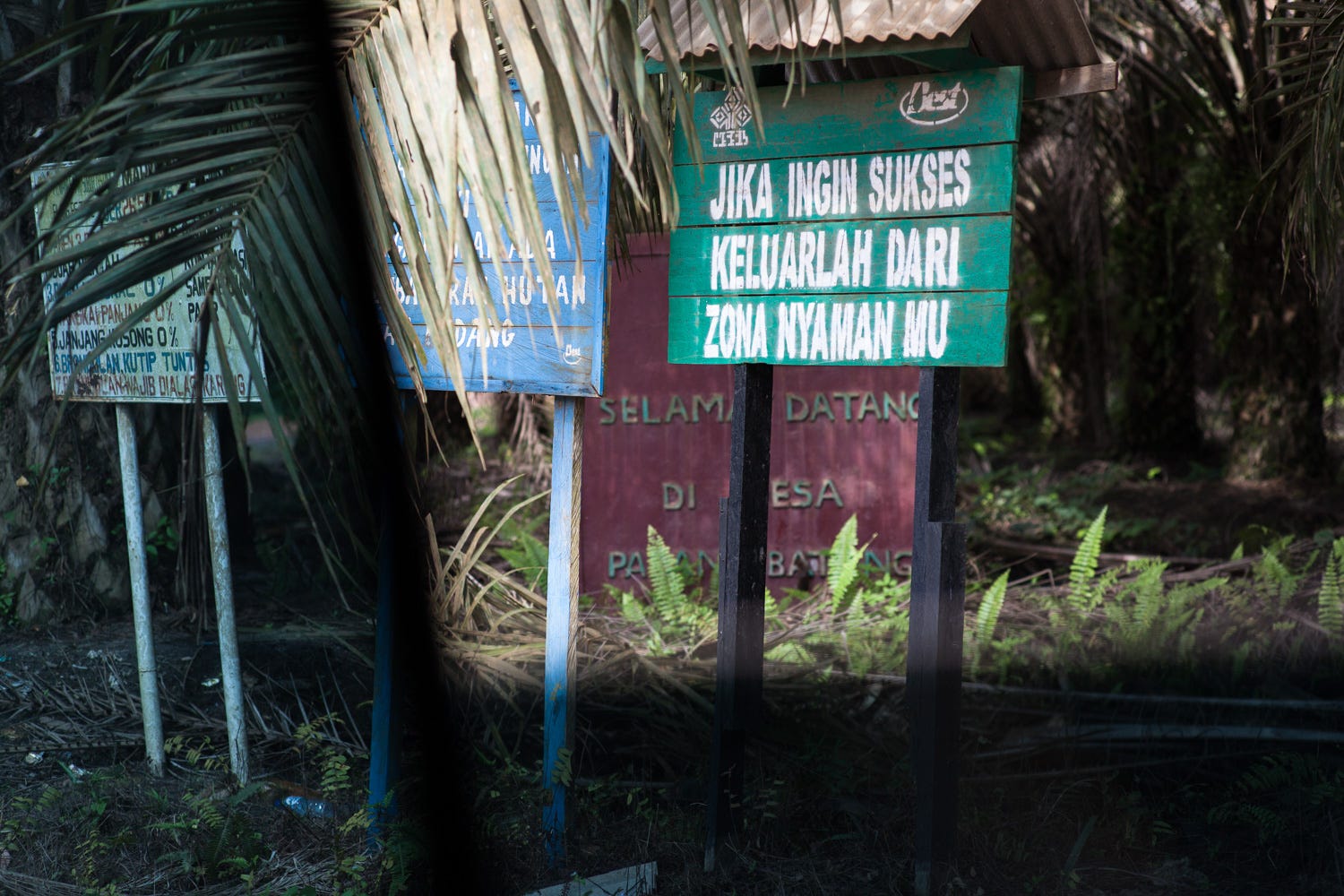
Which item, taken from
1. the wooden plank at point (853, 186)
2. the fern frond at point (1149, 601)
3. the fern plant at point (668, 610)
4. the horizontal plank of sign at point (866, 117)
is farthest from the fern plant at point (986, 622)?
the horizontal plank of sign at point (866, 117)

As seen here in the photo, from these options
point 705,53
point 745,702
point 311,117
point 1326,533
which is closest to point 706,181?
point 705,53

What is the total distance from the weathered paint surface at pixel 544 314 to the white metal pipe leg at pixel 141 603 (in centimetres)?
126

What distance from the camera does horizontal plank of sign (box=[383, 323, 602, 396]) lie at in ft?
10.4

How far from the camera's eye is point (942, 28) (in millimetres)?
2760

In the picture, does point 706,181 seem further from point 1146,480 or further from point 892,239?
point 1146,480

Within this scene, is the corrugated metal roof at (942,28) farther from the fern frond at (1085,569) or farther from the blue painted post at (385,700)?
the fern frond at (1085,569)

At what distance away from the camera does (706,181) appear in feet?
11.0

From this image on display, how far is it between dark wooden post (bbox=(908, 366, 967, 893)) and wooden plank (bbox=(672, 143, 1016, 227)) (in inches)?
18.5

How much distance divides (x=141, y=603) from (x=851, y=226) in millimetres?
2770

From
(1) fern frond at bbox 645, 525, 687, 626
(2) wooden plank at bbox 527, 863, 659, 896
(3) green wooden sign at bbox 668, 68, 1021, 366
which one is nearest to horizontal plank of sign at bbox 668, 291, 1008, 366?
(3) green wooden sign at bbox 668, 68, 1021, 366

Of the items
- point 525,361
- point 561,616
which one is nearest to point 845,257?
point 525,361

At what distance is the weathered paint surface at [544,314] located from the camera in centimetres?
315

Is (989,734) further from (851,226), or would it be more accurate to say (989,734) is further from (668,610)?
(851,226)

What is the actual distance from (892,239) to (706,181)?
0.61 m
